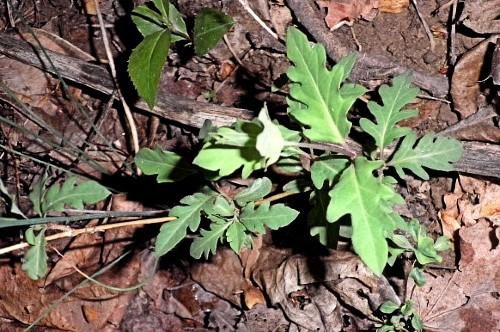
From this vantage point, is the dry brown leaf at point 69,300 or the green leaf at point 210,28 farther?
the dry brown leaf at point 69,300

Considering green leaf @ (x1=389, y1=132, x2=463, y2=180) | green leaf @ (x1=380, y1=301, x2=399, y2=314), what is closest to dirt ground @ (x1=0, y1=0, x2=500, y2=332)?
green leaf @ (x1=380, y1=301, x2=399, y2=314)

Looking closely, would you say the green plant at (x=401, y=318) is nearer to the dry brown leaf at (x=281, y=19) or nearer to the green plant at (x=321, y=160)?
the green plant at (x=321, y=160)

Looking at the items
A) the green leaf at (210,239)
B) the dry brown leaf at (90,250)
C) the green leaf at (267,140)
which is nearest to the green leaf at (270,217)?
the green leaf at (210,239)

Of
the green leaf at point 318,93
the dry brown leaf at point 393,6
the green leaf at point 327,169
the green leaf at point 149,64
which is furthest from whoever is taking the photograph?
the dry brown leaf at point 393,6

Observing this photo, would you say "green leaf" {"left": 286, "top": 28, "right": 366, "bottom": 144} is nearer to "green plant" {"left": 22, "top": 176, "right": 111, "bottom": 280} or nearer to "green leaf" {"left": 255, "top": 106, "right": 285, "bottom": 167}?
"green leaf" {"left": 255, "top": 106, "right": 285, "bottom": 167}

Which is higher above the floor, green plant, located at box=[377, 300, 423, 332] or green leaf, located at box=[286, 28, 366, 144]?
green leaf, located at box=[286, 28, 366, 144]

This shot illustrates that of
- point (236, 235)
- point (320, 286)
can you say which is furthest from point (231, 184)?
point (236, 235)
